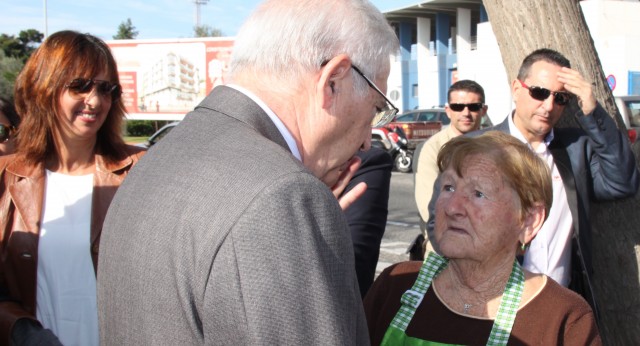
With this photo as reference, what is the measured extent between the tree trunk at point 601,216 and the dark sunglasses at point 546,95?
0.16 m

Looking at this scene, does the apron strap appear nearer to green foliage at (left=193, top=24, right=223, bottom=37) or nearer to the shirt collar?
the shirt collar

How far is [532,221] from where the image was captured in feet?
7.77

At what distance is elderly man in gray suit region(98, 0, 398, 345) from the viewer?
3.43 ft

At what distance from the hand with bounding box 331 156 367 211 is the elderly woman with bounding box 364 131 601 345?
0.54 m

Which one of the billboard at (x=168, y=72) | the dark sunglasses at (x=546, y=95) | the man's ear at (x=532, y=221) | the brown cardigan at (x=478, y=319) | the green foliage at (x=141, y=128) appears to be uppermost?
the billboard at (x=168, y=72)

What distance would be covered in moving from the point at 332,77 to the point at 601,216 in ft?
8.13

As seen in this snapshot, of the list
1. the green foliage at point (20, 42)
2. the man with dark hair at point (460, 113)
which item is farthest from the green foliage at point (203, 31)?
the man with dark hair at point (460, 113)

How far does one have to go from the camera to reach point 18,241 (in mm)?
2389

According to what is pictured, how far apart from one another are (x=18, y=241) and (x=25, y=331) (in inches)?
16.3

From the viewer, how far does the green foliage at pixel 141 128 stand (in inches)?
1657

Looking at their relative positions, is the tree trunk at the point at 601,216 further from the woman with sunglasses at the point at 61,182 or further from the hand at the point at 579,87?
the woman with sunglasses at the point at 61,182

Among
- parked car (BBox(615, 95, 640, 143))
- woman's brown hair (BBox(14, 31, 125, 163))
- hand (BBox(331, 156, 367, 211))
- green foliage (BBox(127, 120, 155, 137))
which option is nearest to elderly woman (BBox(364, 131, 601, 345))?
hand (BBox(331, 156, 367, 211))

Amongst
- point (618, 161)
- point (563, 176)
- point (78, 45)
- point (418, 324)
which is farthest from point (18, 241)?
point (618, 161)

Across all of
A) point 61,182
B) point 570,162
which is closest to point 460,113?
point 570,162
